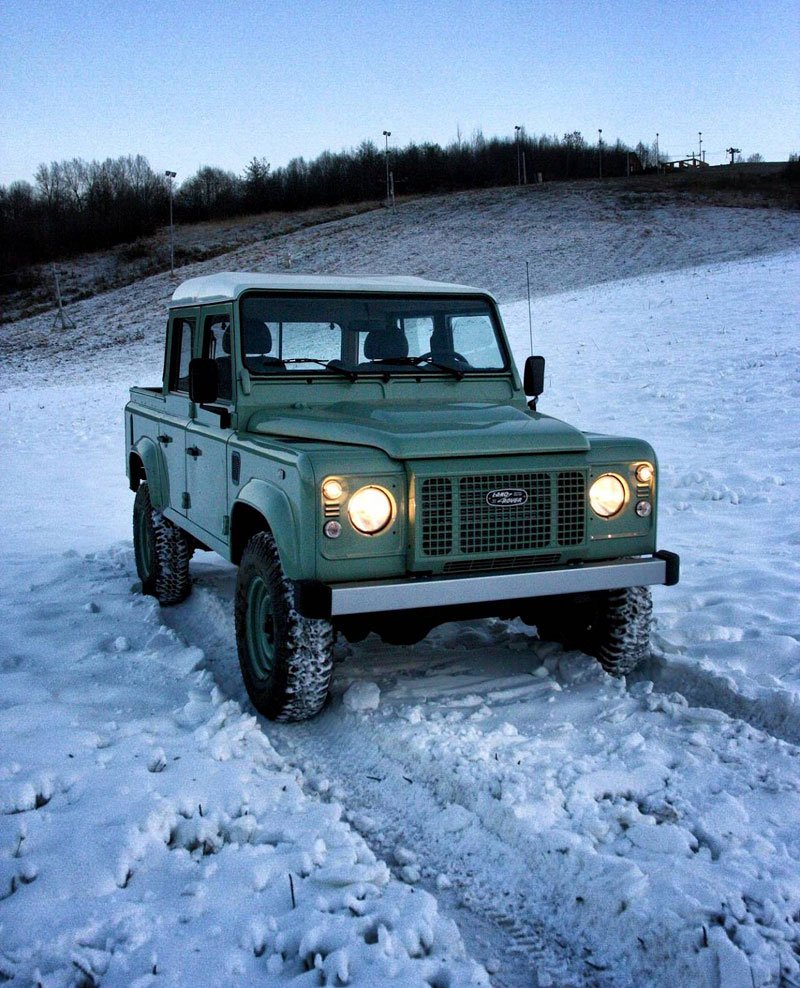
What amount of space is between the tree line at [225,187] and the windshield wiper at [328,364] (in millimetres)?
48781

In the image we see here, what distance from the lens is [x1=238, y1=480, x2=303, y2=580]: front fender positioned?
13.6 ft

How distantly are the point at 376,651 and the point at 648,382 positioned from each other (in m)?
9.79

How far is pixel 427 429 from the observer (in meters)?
4.43

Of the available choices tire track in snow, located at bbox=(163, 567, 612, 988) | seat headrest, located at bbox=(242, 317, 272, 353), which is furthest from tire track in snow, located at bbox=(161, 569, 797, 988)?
seat headrest, located at bbox=(242, 317, 272, 353)

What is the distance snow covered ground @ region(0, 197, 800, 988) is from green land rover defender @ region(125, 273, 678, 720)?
0.41 meters

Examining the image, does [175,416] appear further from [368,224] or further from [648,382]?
[368,224]

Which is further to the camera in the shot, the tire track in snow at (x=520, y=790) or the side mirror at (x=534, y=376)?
the side mirror at (x=534, y=376)

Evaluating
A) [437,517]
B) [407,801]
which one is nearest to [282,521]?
[437,517]

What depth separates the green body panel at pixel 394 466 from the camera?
412 centimetres

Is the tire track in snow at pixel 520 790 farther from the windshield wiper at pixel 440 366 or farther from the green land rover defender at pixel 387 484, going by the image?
the windshield wiper at pixel 440 366

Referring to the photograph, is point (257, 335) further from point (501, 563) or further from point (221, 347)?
point (501, 563)

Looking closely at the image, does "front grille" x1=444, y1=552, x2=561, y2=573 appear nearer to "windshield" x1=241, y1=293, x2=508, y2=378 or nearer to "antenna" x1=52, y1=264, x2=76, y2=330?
"windshield" x1=241, y1=293, x2=508, y2=378

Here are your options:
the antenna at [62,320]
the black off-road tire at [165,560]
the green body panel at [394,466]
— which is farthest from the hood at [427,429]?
the antenna at [62,320]

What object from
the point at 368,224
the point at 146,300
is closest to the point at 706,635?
the point at 146,300
